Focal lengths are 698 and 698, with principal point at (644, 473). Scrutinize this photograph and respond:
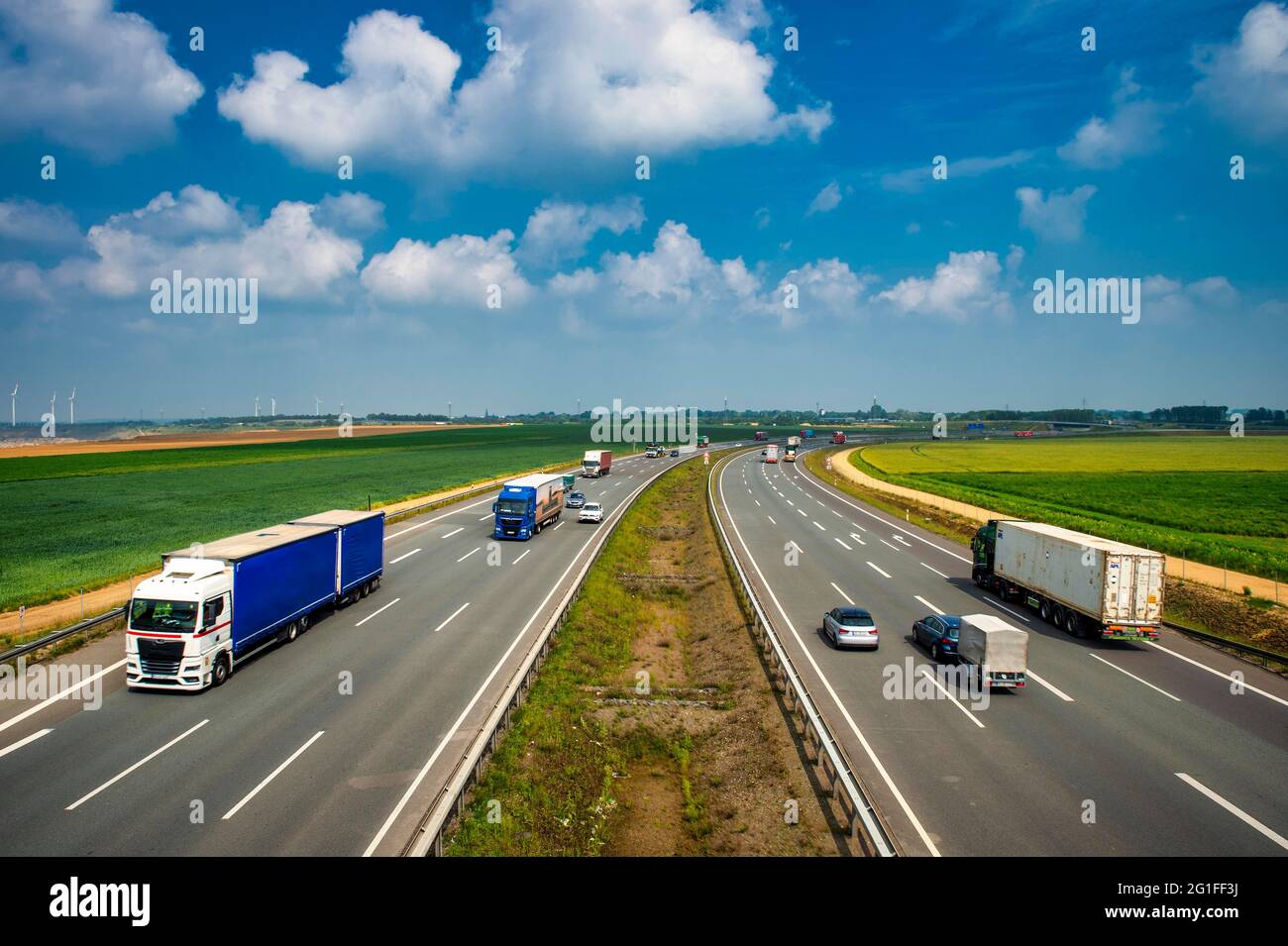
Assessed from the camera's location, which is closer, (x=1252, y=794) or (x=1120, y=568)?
(x=1252, y=794)

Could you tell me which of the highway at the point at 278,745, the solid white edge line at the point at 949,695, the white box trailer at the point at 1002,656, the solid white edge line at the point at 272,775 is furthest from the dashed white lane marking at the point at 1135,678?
the solid white edge line at the point at 272,775

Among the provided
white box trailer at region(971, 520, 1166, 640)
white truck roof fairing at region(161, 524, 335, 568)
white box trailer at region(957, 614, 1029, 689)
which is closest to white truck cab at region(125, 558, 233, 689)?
white truck roof fairing at region(161, 524, 335, 568)

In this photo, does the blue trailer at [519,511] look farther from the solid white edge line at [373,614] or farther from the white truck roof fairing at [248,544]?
the white truck roof fairing at [248,544]

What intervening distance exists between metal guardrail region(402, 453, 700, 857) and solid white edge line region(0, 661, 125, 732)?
11.9m

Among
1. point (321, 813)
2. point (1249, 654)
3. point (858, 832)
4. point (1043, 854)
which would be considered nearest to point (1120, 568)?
point (1249, 654)

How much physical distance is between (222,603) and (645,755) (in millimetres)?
13047

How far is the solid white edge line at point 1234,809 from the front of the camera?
1352cm

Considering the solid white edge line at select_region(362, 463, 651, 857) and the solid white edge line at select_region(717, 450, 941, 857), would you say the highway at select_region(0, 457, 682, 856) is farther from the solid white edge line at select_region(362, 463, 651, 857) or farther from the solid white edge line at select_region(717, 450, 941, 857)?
the solid white edge line at select_region(717, 450, 941, 857)

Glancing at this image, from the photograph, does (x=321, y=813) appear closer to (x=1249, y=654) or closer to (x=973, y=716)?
(x=973, y=716)

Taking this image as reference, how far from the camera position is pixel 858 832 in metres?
13.0

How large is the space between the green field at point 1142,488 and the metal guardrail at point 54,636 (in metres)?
52.1
